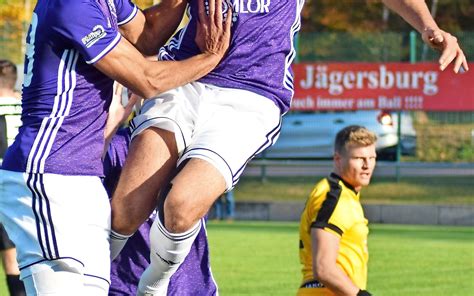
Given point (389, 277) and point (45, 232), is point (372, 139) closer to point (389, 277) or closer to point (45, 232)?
point (45, 232)

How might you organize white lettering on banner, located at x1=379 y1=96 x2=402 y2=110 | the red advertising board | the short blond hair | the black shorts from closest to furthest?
1. the short blond hair
2. the black shorts
3. the red advertising board
4. white lettering on banner, located at x1=379 y1=96 x2=402 y2=110

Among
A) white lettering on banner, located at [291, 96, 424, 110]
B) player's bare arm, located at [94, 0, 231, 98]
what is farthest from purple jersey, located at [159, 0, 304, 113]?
white lettering on banner, located at [291, 96, 424, 110]

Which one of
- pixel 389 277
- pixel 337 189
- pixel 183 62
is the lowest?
pixel 389 277

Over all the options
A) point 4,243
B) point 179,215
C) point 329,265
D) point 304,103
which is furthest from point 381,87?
point 179,215

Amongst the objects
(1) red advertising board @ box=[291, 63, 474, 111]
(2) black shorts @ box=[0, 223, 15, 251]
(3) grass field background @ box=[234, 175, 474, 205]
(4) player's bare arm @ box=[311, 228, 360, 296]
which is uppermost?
(4) player's bare arm @ box=[311, 228, 360, 296]

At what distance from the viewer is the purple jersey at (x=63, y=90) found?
5711mm

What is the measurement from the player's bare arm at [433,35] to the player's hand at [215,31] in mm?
947

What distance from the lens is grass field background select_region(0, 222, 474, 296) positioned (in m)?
12.2

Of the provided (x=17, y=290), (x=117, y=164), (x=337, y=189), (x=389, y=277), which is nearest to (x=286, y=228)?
(x=389, y=277)

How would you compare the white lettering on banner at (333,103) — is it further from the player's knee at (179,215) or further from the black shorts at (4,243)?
the player's knee at (179,215)

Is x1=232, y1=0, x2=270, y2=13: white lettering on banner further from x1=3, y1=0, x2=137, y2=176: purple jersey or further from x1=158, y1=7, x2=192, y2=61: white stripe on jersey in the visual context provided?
x1=3, y1=0, x2=137, y2=176: purple jersey

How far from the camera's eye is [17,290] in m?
9.34

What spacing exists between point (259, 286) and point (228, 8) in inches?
253

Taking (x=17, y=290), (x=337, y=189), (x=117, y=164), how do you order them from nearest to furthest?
(x=117, y=164), (x=337, y=189), (x=17, y=290)
